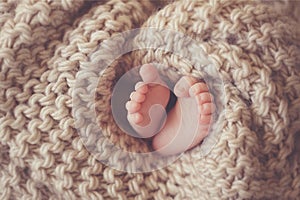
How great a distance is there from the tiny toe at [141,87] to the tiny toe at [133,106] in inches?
0.8

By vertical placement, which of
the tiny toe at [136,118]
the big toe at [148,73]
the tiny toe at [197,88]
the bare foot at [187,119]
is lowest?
the bare foot at [187,119]

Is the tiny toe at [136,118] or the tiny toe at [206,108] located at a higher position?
the tiny toe at [136,118]

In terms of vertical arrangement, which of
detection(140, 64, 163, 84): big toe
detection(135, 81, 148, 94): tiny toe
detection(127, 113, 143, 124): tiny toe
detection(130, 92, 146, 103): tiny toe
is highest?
detection(140, 64, 163, 84): big toe

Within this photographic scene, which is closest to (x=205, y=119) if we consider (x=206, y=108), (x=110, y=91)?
(x=206, y=108)

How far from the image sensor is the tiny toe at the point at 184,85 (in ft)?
A: 2.27

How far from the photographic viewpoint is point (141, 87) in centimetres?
69

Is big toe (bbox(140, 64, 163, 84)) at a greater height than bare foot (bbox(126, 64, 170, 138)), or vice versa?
big toe (bbox(140, 64, 163, 84))

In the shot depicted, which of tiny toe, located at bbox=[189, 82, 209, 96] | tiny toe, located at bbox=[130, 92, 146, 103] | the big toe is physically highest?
the big toe

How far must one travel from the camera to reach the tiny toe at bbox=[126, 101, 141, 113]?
68cm

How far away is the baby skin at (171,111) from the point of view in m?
0.69

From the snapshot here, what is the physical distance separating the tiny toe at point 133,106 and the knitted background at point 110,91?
0.15ft

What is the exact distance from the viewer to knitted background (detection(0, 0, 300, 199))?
67cm

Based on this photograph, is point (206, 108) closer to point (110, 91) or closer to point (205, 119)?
point (205, 119)

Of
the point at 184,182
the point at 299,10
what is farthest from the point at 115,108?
the point at 299,10
